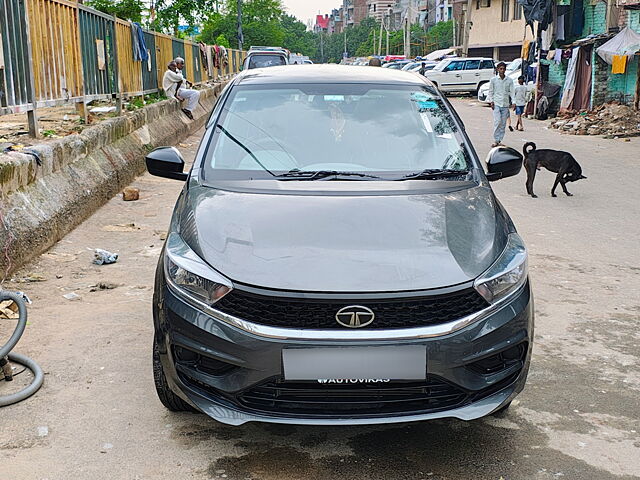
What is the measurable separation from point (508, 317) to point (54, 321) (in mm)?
3115

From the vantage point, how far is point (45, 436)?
347 centimetres

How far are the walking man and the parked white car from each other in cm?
1972

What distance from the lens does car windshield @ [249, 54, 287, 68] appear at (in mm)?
25625

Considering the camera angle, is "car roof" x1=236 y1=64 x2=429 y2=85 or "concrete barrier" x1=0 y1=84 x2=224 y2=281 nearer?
"car roof" x1=236 y1=64 x2=429 y2=85

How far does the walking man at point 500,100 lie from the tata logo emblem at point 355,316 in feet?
45.1

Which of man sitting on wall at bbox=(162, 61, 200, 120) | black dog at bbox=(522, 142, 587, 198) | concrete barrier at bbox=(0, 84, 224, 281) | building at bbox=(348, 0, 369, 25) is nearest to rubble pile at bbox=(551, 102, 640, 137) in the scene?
black dog at bbox=(522, 142, 587, 198)

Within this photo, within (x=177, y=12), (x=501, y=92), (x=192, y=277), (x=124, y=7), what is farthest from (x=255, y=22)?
(x=192, y=277)

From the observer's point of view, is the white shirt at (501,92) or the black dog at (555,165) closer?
Answer: the black dog at (555,165)

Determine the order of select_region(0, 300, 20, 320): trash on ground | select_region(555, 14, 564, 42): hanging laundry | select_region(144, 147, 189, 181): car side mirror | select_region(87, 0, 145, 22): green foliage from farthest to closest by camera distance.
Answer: select_region(555, 14, 564, 42): hanging laundry, select_region(87, 0, 145, 22): green foliage, select_region(0, 300, 20, 320): trash on ground, select_region(144, 147, 189, 181): car side mirror

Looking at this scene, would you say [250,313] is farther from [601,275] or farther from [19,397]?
[601,275]

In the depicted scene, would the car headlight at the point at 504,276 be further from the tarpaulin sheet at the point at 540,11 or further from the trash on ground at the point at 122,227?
the tarpaulin sheet at the point at 540,11

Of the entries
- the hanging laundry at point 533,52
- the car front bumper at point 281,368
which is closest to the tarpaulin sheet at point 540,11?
the hanging laundry at point 533,52

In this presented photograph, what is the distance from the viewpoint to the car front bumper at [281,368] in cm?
299

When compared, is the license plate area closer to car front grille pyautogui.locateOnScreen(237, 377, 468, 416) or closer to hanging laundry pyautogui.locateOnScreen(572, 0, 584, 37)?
car front grille pyautogui.locateOnScreen(237, 377, 468, 416)
